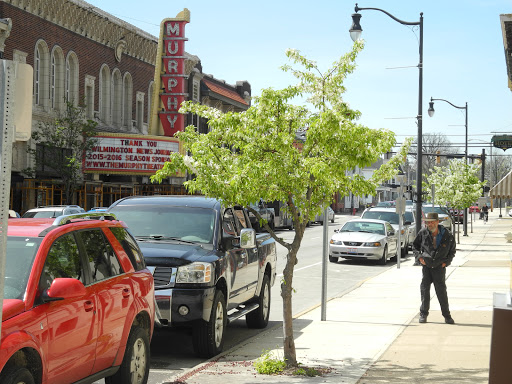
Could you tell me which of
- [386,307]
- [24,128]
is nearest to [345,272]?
[386,307]

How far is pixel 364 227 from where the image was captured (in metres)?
27.8

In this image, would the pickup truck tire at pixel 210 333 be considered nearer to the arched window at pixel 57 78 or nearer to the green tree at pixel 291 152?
the green tree at pixel 291 152

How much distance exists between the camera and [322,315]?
1280cm

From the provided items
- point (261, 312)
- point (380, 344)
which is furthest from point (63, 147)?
point (380, 344)

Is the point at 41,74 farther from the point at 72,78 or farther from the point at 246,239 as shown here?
the point at 246,239

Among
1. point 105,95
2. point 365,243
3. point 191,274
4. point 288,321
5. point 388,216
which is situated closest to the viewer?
point 288,321

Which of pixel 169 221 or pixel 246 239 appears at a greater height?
pixel 169 221

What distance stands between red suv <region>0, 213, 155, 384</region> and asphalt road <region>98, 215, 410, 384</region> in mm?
1384

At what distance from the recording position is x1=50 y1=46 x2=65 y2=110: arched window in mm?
33969

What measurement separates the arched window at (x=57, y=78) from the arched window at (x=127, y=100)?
7.23 meters

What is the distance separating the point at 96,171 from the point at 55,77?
13.9 ft

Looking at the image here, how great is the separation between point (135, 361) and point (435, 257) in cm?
622

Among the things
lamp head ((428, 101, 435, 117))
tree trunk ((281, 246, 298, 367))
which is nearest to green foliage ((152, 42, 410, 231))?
tree trunk ((281, 246, 298, 367))

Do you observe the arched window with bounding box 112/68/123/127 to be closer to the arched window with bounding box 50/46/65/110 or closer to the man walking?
the arched window with bounding box 50/46/65/110
